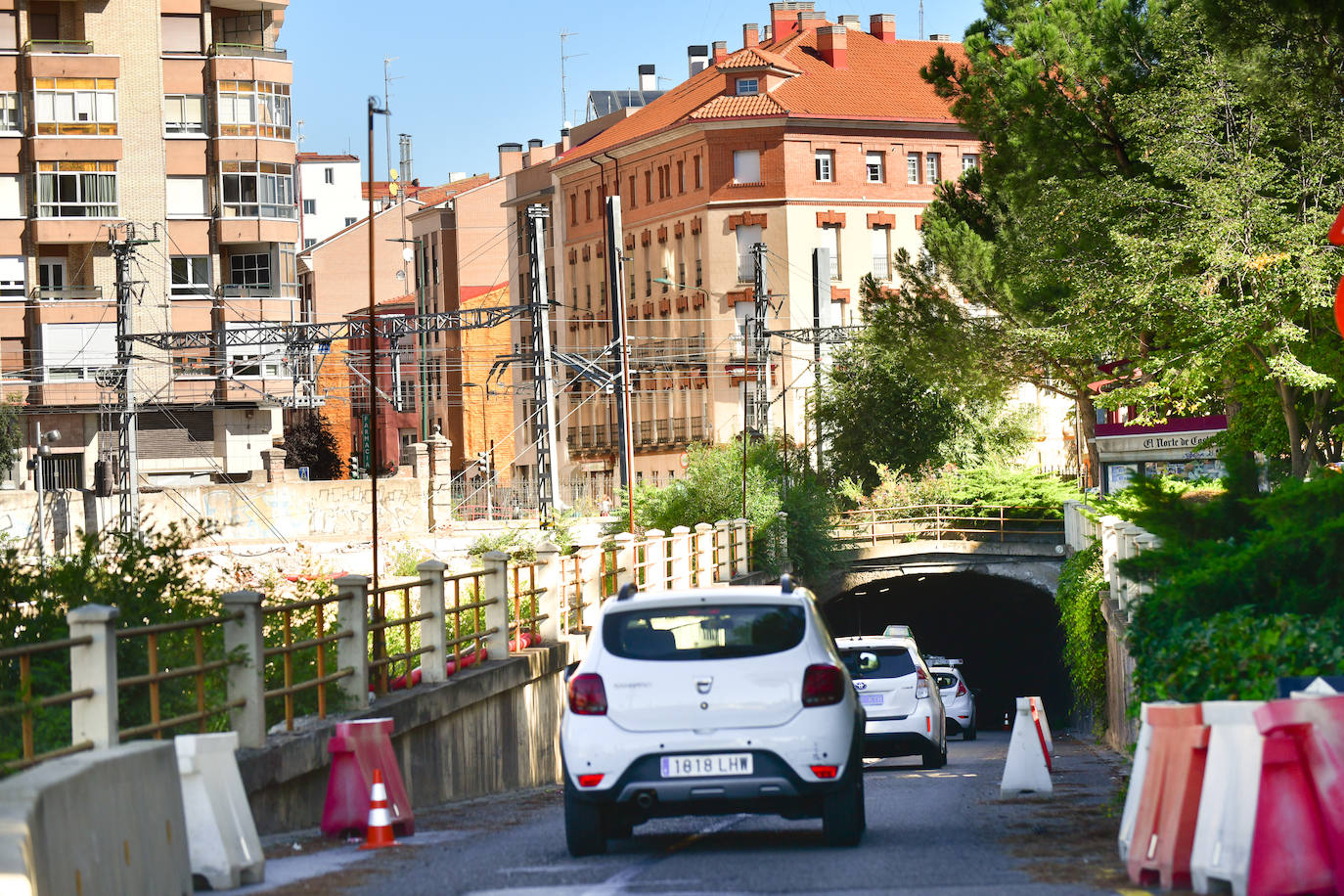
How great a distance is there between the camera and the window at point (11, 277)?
72.3 metres

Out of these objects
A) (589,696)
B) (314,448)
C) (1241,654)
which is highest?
(314,448)

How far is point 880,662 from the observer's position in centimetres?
2344

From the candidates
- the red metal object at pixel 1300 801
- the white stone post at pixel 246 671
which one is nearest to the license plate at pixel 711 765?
the white stone post at pixel 246 671

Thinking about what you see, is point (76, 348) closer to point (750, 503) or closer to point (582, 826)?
point (750, 503)

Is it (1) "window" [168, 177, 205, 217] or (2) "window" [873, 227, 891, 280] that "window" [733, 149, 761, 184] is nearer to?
(2) "window" [873, 227, 891, 280]

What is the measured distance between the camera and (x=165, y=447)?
241 feet

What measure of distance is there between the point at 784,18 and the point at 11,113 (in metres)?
36.6

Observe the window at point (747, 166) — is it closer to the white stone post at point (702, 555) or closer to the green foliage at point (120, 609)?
the white stone post at point (702, 555)

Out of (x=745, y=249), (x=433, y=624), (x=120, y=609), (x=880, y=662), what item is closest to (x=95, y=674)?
(x=120, y=609)

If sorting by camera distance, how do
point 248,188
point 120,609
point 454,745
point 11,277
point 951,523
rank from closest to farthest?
point 120,609
point 454,745
point 951,523
point 11,277
point 248,188

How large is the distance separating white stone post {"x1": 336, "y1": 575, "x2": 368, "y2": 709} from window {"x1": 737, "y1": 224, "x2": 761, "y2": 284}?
69325 millimetres

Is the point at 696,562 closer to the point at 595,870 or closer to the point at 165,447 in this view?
the point at 595,870

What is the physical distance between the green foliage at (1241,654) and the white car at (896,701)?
11718 mm

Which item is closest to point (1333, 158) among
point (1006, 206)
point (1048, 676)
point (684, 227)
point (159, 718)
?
point (1006, 206)
